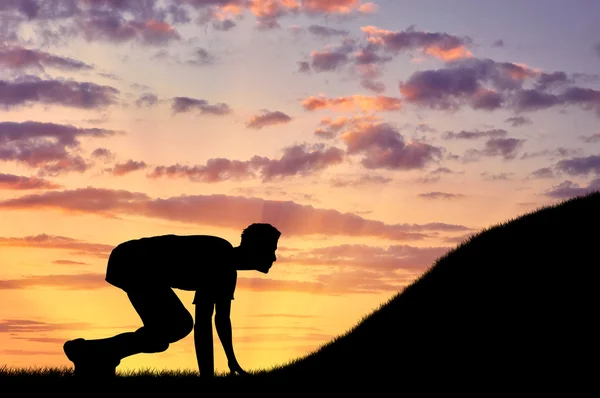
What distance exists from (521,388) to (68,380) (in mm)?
10245

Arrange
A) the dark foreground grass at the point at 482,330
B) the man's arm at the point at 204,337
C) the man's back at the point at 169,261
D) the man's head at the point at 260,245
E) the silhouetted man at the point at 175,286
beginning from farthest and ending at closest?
the dark foreground grass at the point at 482,330
the man's head at the point at 260,245
the man's back at the point at 169,261
the silhouetted man at the point at 175,286
the man's arm at the point at 204,337

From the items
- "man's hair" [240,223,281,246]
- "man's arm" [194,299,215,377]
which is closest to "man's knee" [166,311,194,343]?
"man's arm" [194,299,215,377]

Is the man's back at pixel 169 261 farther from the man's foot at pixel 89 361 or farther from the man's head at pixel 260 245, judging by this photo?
the man's foot at pixel 89 361

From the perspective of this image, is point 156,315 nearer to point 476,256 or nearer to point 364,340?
point 364,340

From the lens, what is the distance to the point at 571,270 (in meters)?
20.9

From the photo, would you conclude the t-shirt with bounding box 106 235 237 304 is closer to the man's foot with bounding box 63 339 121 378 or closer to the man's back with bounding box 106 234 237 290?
the man's back with bounding box 106 234 237 290

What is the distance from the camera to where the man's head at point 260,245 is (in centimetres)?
1582

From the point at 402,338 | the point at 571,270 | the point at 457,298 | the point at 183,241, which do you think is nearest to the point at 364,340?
the point at 402,338

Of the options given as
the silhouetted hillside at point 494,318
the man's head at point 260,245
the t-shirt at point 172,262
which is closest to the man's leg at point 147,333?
the t-shirt at point 172,262

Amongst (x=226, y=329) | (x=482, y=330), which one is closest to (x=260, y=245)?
(x=226, y=329)

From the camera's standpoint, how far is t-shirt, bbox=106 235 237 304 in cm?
1555

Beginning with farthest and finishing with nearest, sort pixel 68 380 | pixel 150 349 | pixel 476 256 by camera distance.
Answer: pixel 476 256, pixel 68 380, pixel 150 349

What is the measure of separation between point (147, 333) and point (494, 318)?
8.94m

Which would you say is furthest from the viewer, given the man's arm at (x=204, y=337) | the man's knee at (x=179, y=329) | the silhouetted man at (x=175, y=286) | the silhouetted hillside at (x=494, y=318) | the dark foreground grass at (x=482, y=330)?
the silhouetted hillside at (x=494, y=318)
